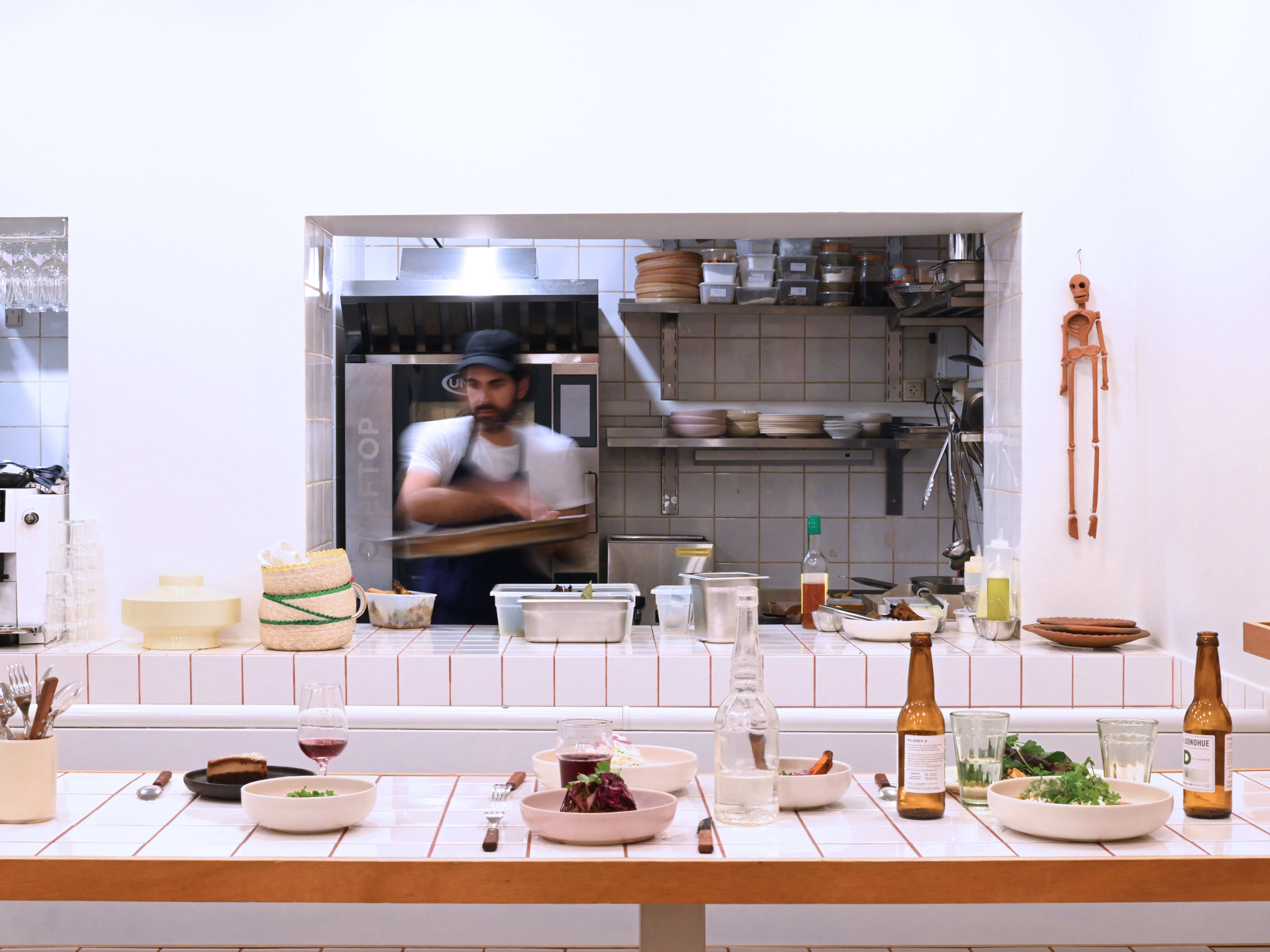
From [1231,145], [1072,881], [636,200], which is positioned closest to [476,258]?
[636,200]

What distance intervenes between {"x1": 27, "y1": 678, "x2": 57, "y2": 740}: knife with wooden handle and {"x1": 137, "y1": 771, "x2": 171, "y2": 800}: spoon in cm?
20

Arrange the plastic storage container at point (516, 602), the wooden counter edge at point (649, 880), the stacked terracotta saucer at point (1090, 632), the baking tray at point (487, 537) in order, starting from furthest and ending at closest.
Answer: the baking tray at point (487, 537) → the plastic storage container at point (516, 602) → the stacked terracotta saucer at point (1090, 632) → the wooden counter edge at point (649, 880)

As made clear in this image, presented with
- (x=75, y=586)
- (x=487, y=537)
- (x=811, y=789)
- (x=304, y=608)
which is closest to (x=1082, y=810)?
(x=811, y=789)

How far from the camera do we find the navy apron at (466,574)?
13.9 feet

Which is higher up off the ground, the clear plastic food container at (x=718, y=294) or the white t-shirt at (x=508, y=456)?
the clear plastic food container at (x=718, y=294)

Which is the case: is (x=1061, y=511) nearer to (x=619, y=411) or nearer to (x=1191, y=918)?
(x=1191, y=918)

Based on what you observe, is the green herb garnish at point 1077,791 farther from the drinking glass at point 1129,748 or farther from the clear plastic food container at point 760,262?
the clear plastic food container at point 760,262

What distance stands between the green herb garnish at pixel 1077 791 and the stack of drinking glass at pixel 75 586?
2.43m

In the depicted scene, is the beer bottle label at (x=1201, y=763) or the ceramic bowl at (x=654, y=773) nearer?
the beer bottle label at (x=1201, y=763)

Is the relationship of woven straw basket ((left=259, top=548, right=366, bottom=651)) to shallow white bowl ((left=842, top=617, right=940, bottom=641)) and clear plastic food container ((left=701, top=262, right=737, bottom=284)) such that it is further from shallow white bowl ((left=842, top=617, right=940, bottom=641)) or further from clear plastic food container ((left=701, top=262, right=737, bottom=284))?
clear plastic food container ((left=701, top=262, right=737, bottom=284))

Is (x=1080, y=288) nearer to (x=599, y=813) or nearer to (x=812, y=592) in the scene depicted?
(x=812, y=592)

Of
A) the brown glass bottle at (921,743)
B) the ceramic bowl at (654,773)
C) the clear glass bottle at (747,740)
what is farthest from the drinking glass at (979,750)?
the ceramic bowl at (654,773)

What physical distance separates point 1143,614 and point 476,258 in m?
2.71

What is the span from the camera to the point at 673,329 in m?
4.88
